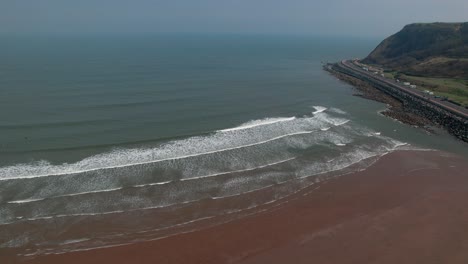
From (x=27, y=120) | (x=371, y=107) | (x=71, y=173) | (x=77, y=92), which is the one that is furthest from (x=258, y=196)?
(x=77, y=92)

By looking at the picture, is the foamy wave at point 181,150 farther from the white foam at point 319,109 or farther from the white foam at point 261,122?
the white foam at point 319,109

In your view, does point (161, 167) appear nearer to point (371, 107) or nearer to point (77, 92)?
point (77, 92)

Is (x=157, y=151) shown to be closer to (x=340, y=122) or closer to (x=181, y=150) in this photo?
(x=181, y=150)

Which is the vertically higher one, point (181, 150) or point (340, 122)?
point (340, 122)

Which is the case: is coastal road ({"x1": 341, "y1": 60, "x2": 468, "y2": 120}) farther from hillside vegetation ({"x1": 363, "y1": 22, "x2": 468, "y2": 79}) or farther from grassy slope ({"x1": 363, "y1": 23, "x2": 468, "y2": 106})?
hillside vegetation ({"x1": 363, "y1": 22, "x2": 468, "y2": 79})

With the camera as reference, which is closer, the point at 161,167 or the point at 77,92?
the point at 161,167

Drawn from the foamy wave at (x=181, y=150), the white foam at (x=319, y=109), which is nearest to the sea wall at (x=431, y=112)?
the white foam at (x=319, y=109)

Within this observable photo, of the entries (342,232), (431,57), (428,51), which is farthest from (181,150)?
(428,51)
